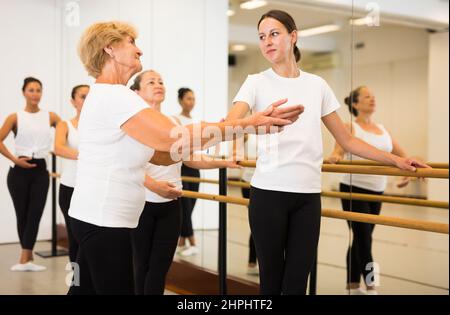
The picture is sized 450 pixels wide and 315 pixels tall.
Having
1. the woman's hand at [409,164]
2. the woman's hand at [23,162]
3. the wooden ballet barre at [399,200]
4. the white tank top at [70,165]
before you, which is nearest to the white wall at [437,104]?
the wooden ballet barre at [399,200]

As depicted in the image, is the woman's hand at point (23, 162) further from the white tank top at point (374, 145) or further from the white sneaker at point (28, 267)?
the white tank top at point (374, 145)

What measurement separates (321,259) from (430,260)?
3.56 ft

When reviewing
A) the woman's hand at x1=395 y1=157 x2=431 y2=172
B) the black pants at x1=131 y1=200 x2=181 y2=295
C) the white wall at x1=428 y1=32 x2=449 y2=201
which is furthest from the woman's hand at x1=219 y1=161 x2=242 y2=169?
the white wall at x1=428 y1=32 x2=449 y2=201

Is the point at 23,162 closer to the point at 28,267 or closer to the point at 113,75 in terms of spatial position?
the point at 28,267

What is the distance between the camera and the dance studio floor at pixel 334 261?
3.79 meters

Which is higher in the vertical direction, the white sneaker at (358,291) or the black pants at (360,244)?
the black pants at (360,244)

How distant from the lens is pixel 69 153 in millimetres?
3578

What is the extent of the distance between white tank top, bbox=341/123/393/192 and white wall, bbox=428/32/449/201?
628 cm

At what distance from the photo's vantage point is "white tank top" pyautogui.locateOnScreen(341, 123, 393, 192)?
3.32 metres

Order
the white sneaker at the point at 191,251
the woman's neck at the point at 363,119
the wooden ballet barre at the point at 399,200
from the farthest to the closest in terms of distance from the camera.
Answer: the white sneaker at the point at 191,251, the woman's neck at the point at 363,119, the wooden ballet barre at the point at 399,200

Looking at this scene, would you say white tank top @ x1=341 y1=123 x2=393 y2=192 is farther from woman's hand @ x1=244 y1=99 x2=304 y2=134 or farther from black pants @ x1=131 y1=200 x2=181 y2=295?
woman's hand @ x1=244 y1=99 x2=304 y2=134

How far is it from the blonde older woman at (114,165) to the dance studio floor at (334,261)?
1378 mm
